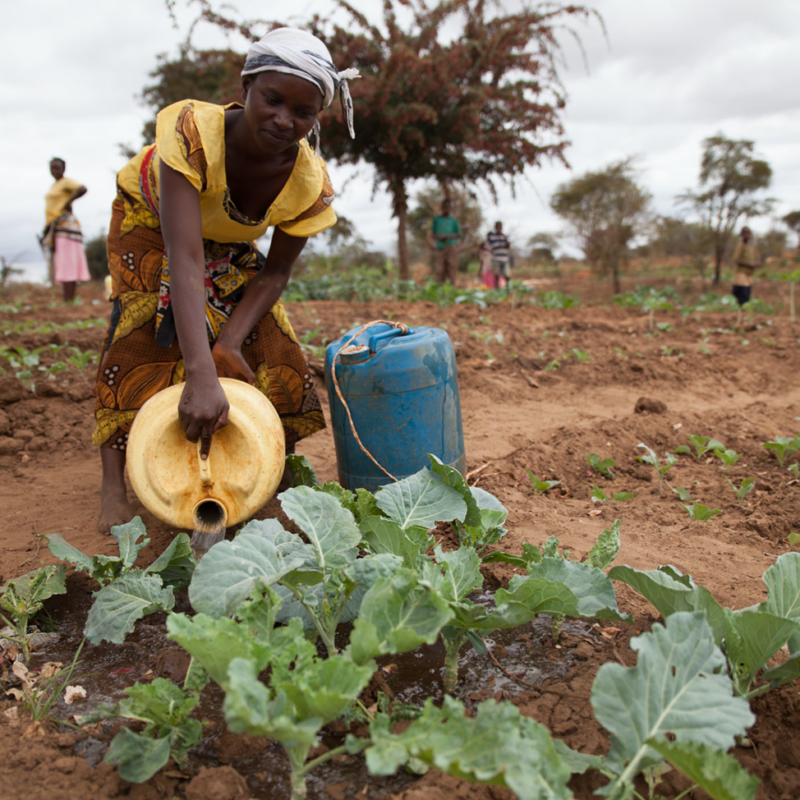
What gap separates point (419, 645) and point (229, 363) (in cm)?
120

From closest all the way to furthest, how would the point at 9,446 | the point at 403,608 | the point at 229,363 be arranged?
the point at 403,608 → the point at 229,363 → the point at 9,446

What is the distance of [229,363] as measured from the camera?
218 centimetres

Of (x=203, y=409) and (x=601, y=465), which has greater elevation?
(x=203, y=409)

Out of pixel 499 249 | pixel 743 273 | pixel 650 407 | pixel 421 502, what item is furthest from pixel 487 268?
pixel 421 502

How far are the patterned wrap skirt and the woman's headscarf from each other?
69 centimetres

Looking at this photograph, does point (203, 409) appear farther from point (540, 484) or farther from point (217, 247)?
point (540, 484)

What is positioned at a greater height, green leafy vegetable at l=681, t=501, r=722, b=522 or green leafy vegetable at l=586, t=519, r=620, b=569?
green leafy vegetable at l=586, t=519, r=620, b=569

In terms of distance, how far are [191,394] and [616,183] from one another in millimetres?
17781

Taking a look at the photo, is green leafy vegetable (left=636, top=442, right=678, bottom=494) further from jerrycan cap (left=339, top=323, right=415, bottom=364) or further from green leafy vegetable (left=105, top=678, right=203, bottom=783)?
green leafy vegetable (left=105, top=678, right=203, bottom=783)

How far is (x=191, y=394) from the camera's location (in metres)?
1.73

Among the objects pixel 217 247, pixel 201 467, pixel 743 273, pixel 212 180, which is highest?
pixel 743 273

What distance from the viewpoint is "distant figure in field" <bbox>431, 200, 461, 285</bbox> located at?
36.8 feet

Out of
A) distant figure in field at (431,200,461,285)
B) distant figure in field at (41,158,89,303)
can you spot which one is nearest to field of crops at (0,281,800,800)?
distant figure in field at (41,158,89,303)

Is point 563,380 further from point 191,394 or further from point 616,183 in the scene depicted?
point 616,183
